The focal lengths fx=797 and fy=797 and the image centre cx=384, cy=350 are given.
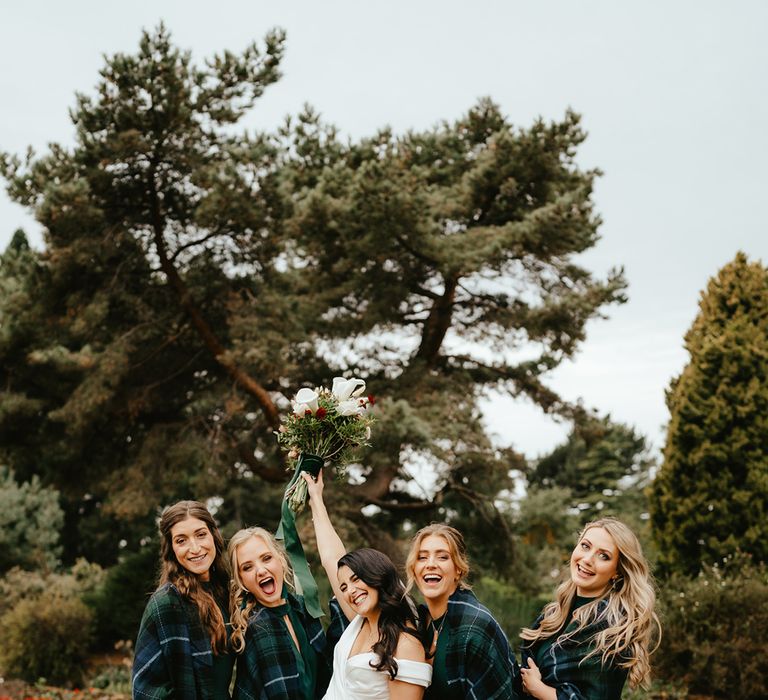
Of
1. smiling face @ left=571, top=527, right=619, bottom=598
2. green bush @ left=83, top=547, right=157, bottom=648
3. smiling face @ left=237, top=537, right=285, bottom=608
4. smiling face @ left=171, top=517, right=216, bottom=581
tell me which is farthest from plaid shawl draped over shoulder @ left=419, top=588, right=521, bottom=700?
green bush @ left=83, top=547, right=157, bottom=648

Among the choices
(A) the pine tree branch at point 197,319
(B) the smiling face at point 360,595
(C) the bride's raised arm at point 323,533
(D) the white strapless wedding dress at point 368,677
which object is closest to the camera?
(D) the white strapless wedding dress at point 368,677

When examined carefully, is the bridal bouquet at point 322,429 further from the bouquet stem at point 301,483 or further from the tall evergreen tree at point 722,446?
the tall evergreen tree at point 722,446

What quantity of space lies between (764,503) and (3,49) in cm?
1044

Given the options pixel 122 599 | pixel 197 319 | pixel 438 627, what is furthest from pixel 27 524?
pixel 438 627

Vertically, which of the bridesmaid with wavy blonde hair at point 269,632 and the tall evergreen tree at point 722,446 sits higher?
the tall evergreen tree at point 722,446

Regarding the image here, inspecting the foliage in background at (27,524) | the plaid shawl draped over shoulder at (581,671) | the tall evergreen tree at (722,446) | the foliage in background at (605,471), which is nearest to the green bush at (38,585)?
the foliage in background at (27,524)

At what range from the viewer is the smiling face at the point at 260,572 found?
3469 millimetres

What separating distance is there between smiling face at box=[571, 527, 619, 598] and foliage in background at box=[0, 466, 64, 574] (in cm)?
1601

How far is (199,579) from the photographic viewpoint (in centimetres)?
354

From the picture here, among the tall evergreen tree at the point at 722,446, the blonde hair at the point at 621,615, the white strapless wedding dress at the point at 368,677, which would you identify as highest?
the tall evergreen tree at the point at 722,446

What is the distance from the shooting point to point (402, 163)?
40.3 feet

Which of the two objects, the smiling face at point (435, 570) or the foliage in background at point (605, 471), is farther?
the foliage in background at point (605, 471)

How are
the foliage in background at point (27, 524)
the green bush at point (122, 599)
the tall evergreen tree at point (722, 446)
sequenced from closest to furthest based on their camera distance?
the tall evergreen tree at point (722, 446) < the green bush at point (122, 599) < the foliage in background at point (27, 524)

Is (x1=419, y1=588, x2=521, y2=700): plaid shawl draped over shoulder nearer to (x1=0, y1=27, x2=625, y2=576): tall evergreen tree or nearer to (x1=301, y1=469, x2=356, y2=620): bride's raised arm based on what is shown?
(x1=301, y1=469, x2=356, y2=620): bride's raised arm
